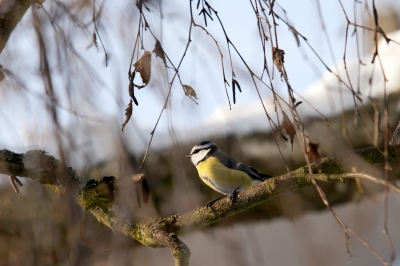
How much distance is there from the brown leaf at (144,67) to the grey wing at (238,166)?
60.6 inches

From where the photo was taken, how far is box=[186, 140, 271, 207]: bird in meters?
2.75

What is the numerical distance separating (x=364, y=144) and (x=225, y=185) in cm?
157

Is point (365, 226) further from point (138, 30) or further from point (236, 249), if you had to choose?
point (138, 30)

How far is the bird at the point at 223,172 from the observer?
2.75m

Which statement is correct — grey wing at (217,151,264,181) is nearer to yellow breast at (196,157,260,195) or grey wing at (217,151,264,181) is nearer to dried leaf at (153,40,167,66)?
yellow breast at (196,157,260,195)

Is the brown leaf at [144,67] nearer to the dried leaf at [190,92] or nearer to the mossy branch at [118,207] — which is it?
the dried leaf at [190,92]

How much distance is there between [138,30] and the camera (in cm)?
127

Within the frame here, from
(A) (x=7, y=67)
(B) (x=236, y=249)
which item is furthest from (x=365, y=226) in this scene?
(A) (x=7, y=67)

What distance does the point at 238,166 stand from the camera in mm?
2820

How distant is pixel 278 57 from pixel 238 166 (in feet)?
5.60

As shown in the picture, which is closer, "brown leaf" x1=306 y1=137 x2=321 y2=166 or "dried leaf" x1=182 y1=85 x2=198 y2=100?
"brown leaf" x1=306 y1=137 x2=321 y2=166

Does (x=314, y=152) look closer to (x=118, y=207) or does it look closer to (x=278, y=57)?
(x=278, y=57)

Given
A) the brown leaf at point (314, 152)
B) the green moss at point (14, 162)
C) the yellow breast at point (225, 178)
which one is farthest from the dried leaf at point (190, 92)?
the yellow breast at point (225, 178)

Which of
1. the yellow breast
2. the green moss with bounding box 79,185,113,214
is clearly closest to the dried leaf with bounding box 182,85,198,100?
the green moss with bounding box 79,185,113,214
